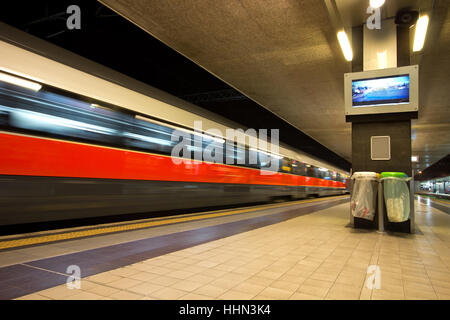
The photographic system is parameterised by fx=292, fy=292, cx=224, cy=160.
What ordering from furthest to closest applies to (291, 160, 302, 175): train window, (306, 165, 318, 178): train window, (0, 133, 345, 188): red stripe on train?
(306, 165, 318, 178): train window → (291, 160, 302, 175): train window → (0, 133, 345, 188): red stripe on train

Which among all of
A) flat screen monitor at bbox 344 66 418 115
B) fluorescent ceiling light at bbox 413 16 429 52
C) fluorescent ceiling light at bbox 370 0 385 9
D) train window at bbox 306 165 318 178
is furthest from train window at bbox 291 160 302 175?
fluorescent ceiling light at bbox 370 0 385 9

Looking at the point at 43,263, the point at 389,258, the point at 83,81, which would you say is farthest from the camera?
the point at 83,81

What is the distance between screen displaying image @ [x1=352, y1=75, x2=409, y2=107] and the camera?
18.7 ft

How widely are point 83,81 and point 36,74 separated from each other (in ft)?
2.62

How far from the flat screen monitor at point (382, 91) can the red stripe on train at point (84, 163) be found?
421cm

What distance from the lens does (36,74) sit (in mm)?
4574

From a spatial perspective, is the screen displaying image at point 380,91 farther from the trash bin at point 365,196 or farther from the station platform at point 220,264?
the station platform at point 220,264

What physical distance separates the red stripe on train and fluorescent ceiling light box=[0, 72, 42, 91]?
2.60 feet


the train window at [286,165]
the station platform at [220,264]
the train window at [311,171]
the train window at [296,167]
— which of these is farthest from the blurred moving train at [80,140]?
the train window at [311,171]

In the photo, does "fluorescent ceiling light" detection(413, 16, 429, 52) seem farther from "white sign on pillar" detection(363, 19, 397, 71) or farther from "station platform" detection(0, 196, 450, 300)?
"station platform" detection(0, 196, 450, 300)

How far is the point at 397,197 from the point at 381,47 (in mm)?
3152

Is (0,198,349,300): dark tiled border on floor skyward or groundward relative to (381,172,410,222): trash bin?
groundward
